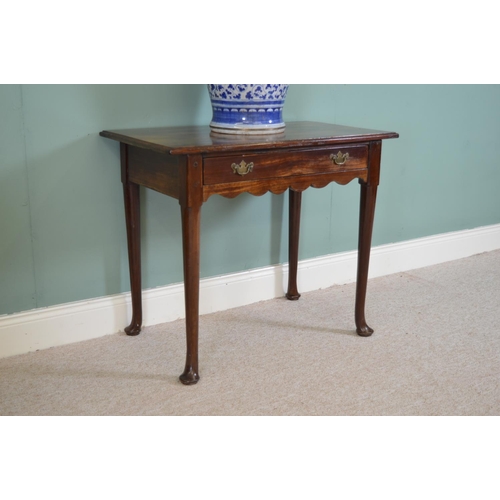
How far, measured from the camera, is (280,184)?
2125 millimetres

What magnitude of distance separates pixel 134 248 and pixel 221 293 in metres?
0.49

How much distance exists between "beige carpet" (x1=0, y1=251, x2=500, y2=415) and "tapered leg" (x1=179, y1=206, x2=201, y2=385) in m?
0.06

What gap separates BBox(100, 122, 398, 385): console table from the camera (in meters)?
1.95

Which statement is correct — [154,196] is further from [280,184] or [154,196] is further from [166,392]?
[166,392]

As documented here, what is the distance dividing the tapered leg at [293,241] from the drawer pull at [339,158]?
49 cm

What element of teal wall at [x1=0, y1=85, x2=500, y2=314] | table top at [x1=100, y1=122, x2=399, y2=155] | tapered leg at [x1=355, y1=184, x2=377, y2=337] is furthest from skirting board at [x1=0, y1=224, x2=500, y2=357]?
table top at [x1=100, y1=122, x2=399, y2=155]

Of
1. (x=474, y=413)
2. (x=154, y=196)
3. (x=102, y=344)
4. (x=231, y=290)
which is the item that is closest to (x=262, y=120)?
(x=154, y=196)

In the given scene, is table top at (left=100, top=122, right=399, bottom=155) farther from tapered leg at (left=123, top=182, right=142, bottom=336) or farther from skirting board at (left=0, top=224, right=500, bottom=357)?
skirting board at (left=0, top=224, right=500, bottom=357)

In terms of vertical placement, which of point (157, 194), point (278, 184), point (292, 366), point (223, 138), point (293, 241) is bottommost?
point (292, 366)

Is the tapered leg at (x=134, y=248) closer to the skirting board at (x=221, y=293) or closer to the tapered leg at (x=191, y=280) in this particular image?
the skirting board at (x=221, y=293)

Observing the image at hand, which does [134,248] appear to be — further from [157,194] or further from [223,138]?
[223,138]

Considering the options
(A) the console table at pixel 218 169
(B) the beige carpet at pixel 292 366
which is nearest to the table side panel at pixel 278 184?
(A) the console table at pixel 218 169

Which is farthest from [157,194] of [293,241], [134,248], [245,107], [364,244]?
[364,244]

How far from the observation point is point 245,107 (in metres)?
2.19
